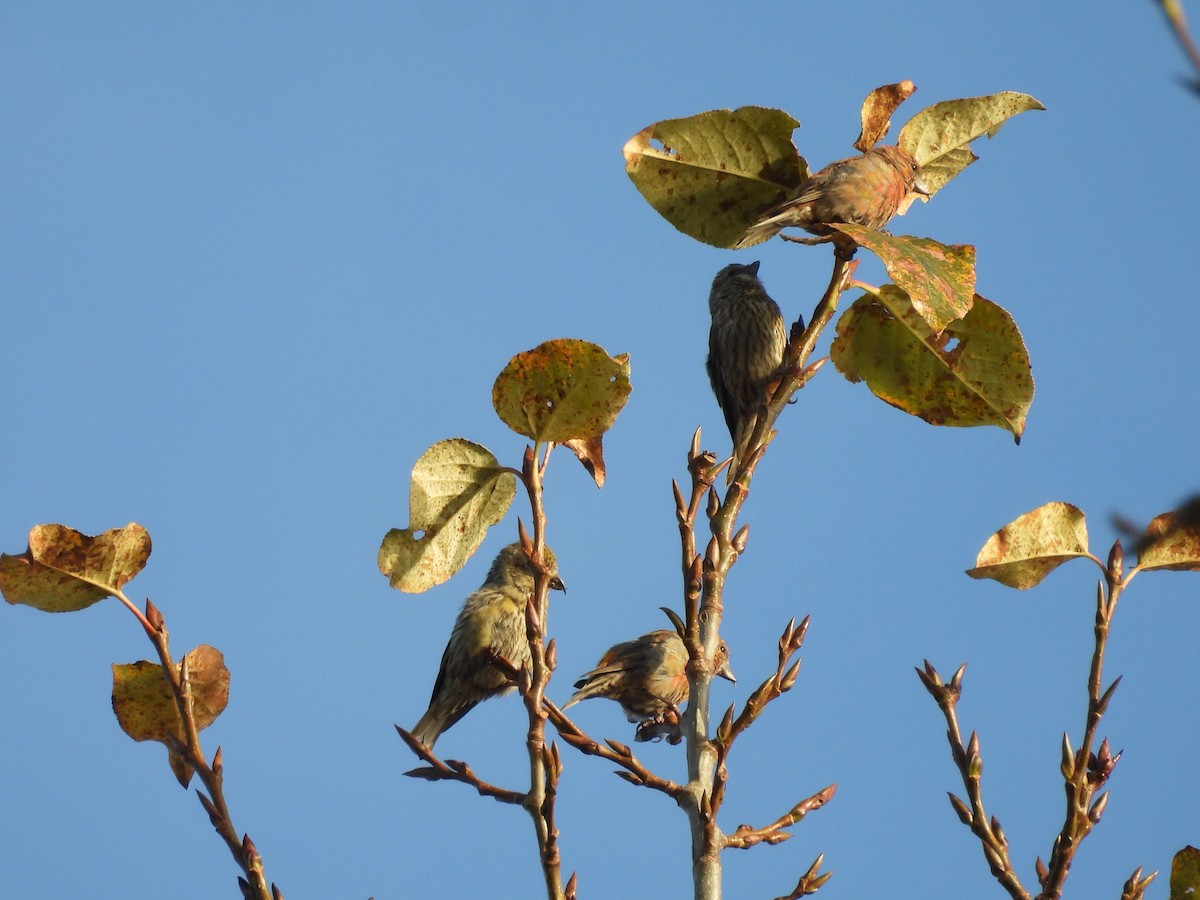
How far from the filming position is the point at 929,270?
270 centimetres

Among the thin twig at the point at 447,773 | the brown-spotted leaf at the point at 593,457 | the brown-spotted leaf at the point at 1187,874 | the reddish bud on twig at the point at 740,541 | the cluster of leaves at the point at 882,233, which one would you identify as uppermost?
the cluster of leaves at the point at 882,233

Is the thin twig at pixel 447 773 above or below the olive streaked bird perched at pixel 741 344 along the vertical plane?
below

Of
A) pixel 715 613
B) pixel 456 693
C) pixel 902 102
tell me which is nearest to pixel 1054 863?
pixel 715 613

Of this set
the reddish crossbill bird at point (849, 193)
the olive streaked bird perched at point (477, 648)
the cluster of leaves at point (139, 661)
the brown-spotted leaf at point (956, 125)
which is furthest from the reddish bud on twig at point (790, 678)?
the olive streaked bird perched at point (477, 648)

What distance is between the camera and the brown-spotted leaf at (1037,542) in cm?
283

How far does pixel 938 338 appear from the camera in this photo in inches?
123

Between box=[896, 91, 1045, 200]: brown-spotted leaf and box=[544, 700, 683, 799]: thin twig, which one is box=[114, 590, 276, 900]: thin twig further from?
box=[896, 91, 1045, 200]: brown-spotted leaf

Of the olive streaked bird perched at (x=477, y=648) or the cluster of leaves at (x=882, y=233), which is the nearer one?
the cluster of leaves at (x=882, y=233)

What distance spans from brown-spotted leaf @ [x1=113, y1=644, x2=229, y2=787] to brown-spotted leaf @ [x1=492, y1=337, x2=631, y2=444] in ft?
2.84

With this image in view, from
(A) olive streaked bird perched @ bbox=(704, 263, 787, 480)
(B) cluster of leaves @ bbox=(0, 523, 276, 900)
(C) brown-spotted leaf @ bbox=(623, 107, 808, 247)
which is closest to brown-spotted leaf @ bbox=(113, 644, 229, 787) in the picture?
(B) cluster of leaves @ bbox=(0, 523, 276, 900)

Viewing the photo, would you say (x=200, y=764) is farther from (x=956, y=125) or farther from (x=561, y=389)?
(x=956, y=125)

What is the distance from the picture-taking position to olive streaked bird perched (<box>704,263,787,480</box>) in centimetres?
828

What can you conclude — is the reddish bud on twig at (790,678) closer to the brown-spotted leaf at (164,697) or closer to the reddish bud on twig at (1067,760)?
the reddish bud on twig at (1067,760)

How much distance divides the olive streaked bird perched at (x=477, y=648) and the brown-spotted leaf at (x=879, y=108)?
331cm
